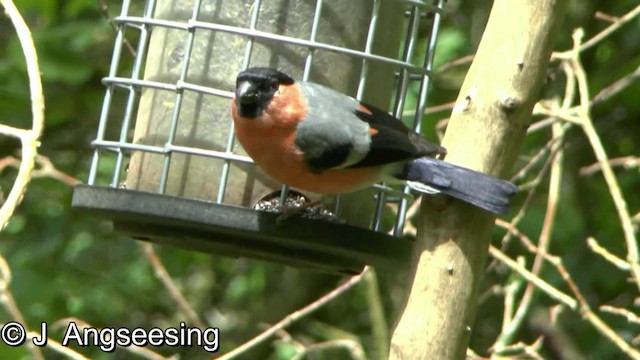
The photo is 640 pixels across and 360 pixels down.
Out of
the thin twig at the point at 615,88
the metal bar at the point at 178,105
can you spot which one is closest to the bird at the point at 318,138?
the metal bar at the point at 178,105

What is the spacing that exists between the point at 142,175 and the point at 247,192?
0.36 metres

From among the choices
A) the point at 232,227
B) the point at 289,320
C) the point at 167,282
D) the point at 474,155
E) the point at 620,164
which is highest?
the point at 474,155

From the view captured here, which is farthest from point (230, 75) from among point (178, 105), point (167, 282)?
point (167, 282)

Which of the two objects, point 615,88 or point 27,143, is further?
point 615,88

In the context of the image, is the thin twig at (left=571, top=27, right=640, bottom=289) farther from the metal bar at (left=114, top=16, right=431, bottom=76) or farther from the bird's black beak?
the bird's black beak

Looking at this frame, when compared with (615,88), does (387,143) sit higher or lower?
lower

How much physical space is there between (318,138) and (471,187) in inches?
24.7

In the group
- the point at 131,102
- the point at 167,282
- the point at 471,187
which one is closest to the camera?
the point at 471,187

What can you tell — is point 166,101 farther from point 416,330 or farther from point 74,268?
point 74,268

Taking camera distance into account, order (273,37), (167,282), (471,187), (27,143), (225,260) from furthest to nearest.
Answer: (225,260) < (167,282) < (273,37) < (471,187) < (27,143)

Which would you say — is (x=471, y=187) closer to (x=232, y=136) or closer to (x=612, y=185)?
(x=232, y=136)

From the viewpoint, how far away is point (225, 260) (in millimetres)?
6289

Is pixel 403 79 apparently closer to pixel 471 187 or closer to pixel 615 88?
pixel 471 187

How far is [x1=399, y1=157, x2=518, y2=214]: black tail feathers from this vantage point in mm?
2854
